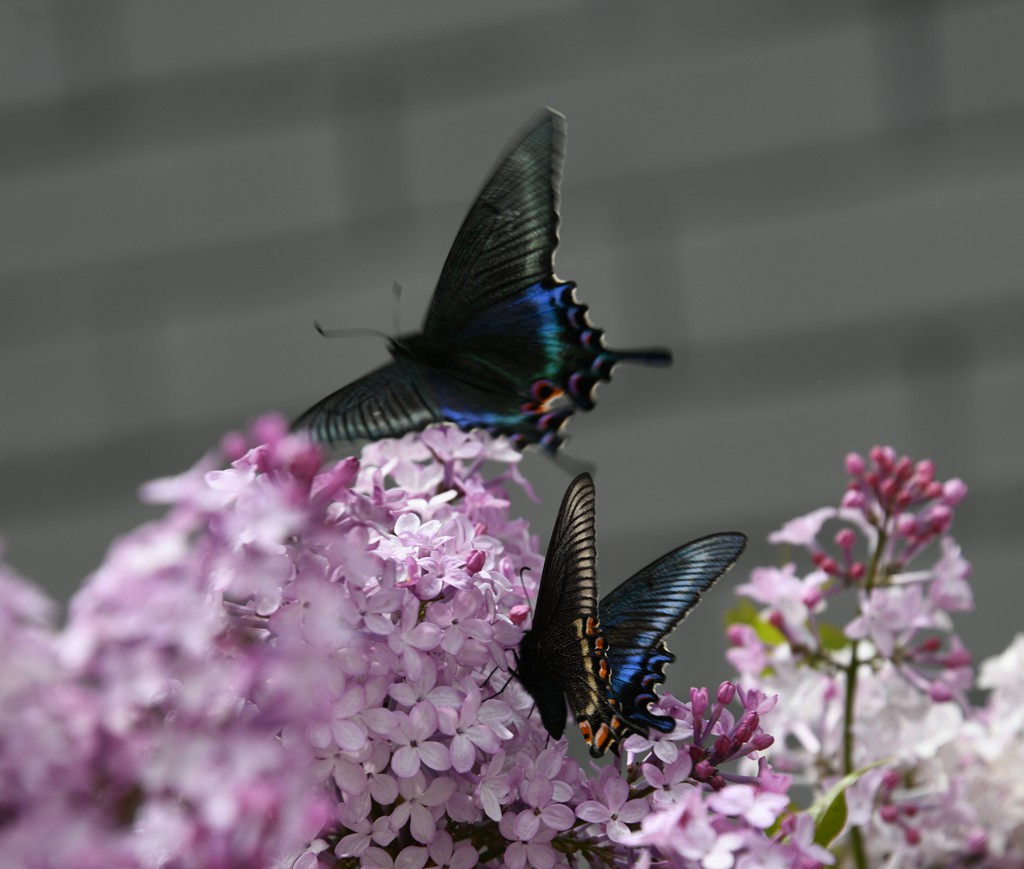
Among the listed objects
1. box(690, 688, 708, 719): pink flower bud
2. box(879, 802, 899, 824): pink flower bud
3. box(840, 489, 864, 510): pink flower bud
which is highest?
box(690, 688, 708, 719): pink flower bud

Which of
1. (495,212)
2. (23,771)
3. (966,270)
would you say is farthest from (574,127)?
(23,771)

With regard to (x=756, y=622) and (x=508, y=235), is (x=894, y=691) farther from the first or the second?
(x=508, y=235)

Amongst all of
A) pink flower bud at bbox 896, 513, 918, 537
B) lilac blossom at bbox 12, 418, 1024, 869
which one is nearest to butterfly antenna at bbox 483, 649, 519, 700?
lilac blossom at bbox 12, 418, 1024, 869

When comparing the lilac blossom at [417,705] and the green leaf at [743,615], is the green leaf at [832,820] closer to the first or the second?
the lilac blossom at [417,705]

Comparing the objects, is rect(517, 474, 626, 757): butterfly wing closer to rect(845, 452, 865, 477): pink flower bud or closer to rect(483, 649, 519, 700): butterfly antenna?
rect(483, 649, 519, 700): butterfly antenna

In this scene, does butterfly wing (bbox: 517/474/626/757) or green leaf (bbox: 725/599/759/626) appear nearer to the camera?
butterfly wing (bbox: 517/474/626/757)

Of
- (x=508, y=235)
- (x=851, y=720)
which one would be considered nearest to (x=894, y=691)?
(x=851, y=720)

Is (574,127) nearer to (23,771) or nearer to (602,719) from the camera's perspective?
(602,719)
